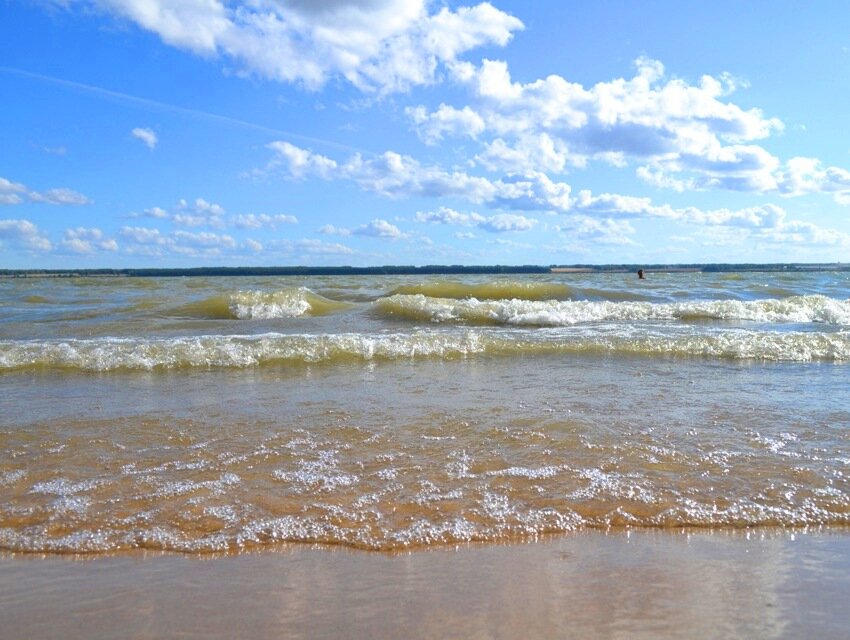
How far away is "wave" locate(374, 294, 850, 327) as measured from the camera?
54.1 feet

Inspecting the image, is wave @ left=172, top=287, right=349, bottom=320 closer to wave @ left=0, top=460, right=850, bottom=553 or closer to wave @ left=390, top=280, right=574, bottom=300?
wave @ left=390, top=280, right=574, bottom=300

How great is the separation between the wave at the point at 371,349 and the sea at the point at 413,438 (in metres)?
0.04

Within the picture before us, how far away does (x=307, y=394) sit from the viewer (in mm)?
7453

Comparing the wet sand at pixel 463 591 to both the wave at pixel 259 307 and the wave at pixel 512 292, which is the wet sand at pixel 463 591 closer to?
the wave at pixel 259 307

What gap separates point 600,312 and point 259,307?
10.2 m

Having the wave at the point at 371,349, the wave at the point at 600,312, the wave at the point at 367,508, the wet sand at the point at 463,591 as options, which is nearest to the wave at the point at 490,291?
the wave at the point at 600,312

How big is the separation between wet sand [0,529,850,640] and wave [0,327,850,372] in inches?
260

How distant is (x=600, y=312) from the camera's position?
1742 cm

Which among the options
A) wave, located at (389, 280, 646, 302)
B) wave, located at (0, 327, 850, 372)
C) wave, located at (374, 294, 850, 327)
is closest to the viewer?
wave, located at (0, 327, 850, 372)

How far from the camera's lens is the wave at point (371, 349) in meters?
9.66

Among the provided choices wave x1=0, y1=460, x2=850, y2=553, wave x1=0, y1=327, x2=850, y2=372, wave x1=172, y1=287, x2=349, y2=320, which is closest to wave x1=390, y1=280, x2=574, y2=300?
wave x1=172, y1=287, x2=349, y2=320

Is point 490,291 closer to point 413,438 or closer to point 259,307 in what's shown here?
point 259,307

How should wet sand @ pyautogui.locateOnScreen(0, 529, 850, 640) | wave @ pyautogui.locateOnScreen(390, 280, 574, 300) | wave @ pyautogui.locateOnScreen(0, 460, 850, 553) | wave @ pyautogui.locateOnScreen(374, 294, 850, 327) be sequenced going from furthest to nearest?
wave @ pyautogui.locateOnScreen(390, 280, 574, 300), wave @ pyautogui.locateOnScreen(374, 294, 850, 327), wave @ pyautogui.locateOnScreen(0, 460, 850, 553), wet sand @ pyautogui.locateOnScreen(0, 529, 850, 640)

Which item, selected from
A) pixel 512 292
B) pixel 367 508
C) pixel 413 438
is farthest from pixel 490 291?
pixel 367 508
